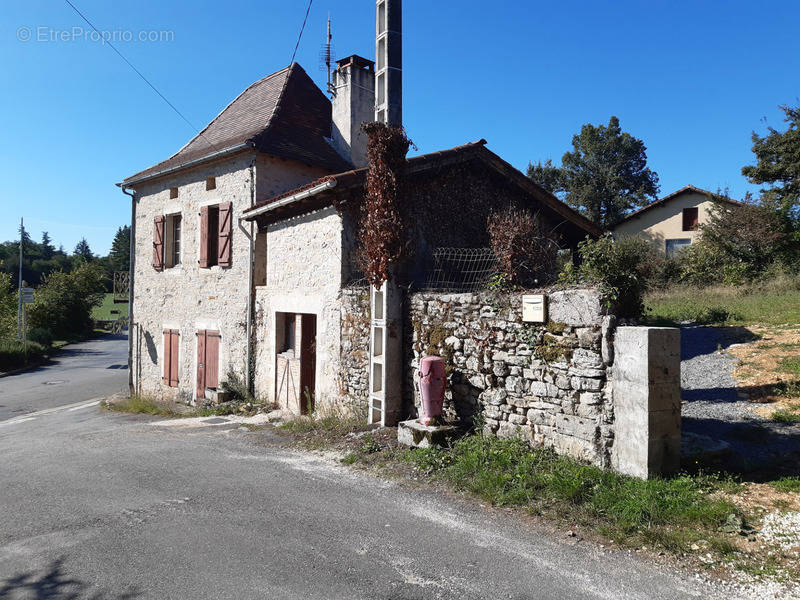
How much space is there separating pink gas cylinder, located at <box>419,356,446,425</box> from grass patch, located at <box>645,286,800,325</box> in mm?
5450

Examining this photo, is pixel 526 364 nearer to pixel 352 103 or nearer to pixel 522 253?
pixel 522 253

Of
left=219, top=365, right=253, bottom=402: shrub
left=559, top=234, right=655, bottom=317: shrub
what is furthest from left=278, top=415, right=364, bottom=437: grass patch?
left=559, top=234, right=655, bottom=317: shrub

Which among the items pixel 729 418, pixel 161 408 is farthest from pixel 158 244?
pixel 729 418

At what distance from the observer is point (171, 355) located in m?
13.6

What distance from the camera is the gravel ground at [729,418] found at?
5156 mm

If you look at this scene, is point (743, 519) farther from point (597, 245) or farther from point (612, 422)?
point (597, 245)

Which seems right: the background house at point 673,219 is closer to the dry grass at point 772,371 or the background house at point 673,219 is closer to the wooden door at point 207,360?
the dry grass at point 772,371

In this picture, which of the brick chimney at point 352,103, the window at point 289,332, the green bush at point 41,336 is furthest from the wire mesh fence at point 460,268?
the green bush at point 41,336

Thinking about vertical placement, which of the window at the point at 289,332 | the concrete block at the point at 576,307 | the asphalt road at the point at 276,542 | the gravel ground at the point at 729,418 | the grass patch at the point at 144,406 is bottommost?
the grass patch at the point at 144,406

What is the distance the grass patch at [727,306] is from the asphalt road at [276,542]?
703 cm

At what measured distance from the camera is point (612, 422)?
498cm

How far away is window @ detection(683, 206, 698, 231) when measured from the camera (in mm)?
24969

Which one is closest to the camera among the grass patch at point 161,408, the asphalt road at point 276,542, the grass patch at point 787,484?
the asphalt road at point 276,542

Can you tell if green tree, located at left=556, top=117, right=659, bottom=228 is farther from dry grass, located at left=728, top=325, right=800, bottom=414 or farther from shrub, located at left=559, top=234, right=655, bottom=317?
shrub, located at left=559, top=234, right=655, bottom=317
